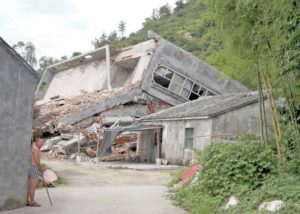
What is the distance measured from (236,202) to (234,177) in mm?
1238

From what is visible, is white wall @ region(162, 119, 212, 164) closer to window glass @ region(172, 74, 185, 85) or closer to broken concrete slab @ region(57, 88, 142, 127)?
broken concrete slab @ region(57, 88, 142, 127)

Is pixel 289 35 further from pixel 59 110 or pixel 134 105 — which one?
pixel 59 110

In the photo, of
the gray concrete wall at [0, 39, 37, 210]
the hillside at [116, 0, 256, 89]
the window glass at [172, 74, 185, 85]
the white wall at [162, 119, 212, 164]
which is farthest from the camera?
the window glass at [172, 74, 185, 85]

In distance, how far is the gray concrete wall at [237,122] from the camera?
2208cm

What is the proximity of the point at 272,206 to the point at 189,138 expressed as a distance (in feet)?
53.9

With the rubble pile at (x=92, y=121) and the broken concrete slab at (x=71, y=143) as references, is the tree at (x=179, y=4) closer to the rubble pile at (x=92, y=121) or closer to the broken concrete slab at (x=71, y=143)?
the rubble pile at (x=92, y=121)

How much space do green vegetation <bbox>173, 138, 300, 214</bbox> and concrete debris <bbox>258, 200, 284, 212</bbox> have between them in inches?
9.1

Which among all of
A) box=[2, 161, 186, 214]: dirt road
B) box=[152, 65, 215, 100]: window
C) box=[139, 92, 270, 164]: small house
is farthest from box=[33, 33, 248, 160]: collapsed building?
box=[2, 161, 186, 214]: dirt road

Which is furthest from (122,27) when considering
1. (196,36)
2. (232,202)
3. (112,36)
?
(232,202)

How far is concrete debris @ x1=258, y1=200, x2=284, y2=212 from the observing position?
24.3ft

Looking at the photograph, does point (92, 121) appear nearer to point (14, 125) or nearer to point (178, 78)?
point (178, 78)

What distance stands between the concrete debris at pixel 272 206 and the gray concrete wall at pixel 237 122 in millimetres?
14281

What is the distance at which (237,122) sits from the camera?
2247 cm

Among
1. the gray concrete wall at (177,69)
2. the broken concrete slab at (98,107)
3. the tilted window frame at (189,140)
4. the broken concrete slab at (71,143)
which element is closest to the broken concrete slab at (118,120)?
the broken concrete slab at (98,107)
